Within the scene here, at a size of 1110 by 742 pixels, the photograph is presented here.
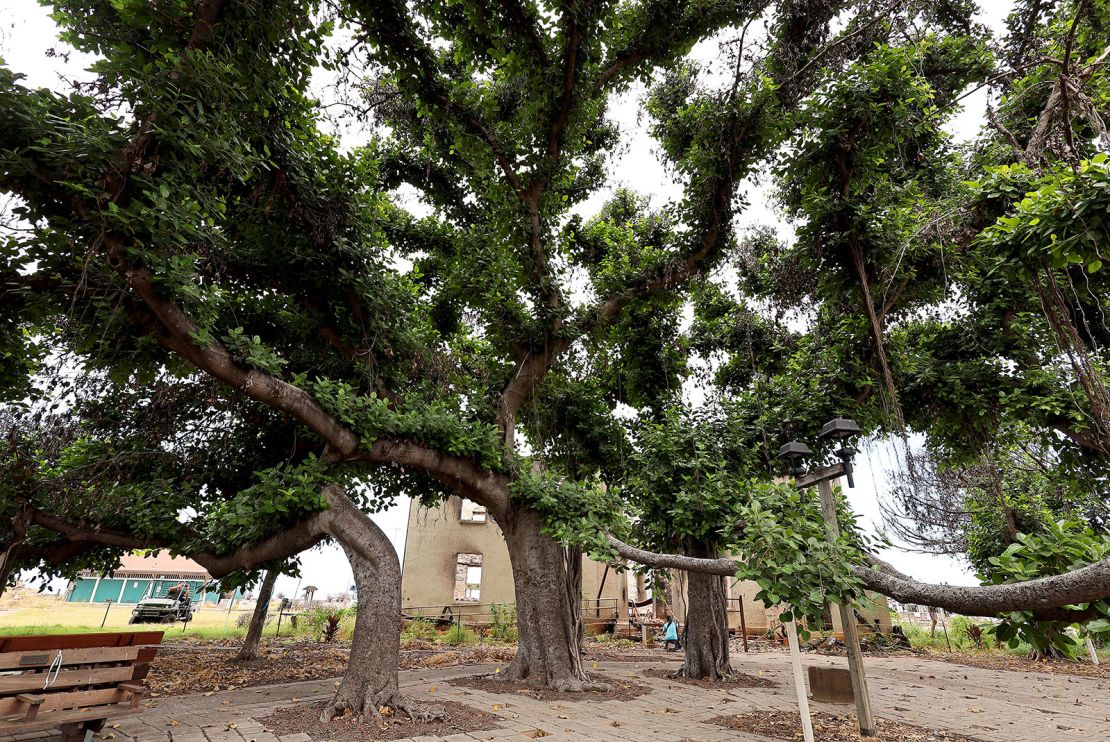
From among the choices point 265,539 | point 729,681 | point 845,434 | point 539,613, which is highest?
point 845,434

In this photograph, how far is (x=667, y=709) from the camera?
6.57 m

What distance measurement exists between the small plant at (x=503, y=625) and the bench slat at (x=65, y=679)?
38.1 feet

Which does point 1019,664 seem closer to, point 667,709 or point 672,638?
point 672,638

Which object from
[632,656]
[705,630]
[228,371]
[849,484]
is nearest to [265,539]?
[228,371]

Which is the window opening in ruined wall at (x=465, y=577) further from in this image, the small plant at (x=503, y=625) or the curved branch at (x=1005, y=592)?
the curved branch at (x=1005, y=592)

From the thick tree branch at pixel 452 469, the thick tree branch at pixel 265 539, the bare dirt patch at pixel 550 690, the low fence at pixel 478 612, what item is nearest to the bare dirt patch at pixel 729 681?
the bare dirt patch at pixel 550 690

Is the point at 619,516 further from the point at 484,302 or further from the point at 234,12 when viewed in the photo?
the point at 234,12

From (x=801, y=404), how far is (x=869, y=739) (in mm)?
4810

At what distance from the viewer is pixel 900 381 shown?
8.37m

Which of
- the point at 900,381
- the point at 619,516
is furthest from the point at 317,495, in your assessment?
the point at 900,381

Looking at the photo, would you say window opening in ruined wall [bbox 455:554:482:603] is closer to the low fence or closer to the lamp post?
the low fence

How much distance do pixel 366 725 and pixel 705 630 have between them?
6348 millimetres

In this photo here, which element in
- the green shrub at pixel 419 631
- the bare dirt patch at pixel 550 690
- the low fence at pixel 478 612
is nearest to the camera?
the bare dirt patch at pixel 550 690

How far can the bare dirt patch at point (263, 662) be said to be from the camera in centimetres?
793
